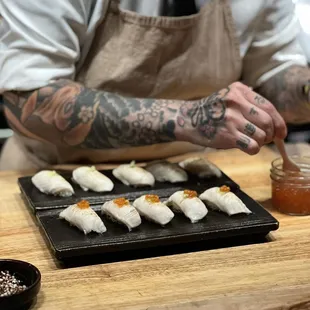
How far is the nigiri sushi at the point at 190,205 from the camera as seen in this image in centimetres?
156

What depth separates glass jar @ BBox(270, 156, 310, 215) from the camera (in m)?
1.70

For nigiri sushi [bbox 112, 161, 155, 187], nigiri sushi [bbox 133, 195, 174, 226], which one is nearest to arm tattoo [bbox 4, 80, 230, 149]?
nigiri sushi [bbox 112, 161, 155, 187]

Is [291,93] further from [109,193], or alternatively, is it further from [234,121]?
[109,193]

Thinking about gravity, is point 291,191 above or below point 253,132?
below

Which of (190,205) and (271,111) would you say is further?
(271,111)

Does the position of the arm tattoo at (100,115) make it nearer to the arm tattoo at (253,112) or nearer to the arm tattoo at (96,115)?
the arm tattoo at (96,115)

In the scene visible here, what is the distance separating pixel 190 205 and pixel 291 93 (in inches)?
30.3

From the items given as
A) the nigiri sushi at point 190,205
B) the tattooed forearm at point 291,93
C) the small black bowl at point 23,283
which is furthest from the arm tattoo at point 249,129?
the small black bowl at point 23,283

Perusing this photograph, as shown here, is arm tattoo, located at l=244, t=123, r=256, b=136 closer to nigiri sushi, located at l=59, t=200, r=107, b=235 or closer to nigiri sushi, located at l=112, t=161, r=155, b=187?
nigiri sushi, located at l=112, t=161, r=155, b=187

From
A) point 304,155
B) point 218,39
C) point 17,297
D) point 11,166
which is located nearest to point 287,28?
point 218,39

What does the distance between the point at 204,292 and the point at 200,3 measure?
103cm

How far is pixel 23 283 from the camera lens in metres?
1.27

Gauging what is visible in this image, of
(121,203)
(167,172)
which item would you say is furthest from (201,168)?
(121,203)

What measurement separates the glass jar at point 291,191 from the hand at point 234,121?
0.09m
